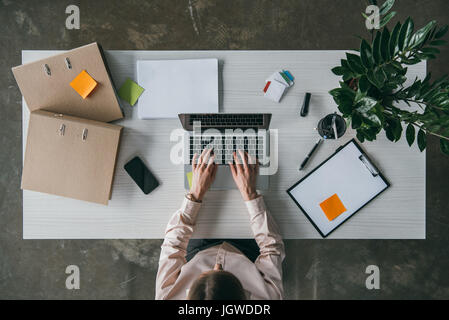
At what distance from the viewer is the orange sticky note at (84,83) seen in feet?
3.61

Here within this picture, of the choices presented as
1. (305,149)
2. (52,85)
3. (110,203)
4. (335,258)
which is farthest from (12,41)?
(335,258)

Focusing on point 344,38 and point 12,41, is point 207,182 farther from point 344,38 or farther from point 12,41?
point 12,41

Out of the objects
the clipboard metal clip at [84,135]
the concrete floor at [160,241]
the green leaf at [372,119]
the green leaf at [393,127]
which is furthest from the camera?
the concrete floor at [160,241]

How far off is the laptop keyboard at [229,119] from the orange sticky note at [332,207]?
16.4 inches

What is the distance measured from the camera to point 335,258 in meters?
1.80

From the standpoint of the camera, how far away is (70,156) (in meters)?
1.10

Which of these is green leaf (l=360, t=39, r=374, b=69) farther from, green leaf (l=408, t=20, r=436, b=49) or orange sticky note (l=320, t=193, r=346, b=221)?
orange sticky note (l=320, t=193, r=346, b=221)

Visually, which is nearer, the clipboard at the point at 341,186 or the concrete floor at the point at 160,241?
the clipboard at the point at 341,186

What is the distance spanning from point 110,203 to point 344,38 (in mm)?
1661

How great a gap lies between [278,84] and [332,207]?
Result: 0.55 metres

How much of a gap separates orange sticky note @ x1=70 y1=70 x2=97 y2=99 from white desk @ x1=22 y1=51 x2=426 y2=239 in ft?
0.33

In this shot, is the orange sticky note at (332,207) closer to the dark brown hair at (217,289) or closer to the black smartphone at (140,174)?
the dark brown hair at (217,289)

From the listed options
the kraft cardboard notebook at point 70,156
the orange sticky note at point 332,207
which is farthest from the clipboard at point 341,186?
the kraft cardboard notebook at point 70,156

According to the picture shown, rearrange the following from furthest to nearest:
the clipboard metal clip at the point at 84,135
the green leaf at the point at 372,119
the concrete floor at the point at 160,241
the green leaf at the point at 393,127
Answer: the concrete floor at the point at 160,241
the clipboard metal clip at the point at 84,135
the green leaf at the point at 393,127
the green leaf at the point at 372,119
